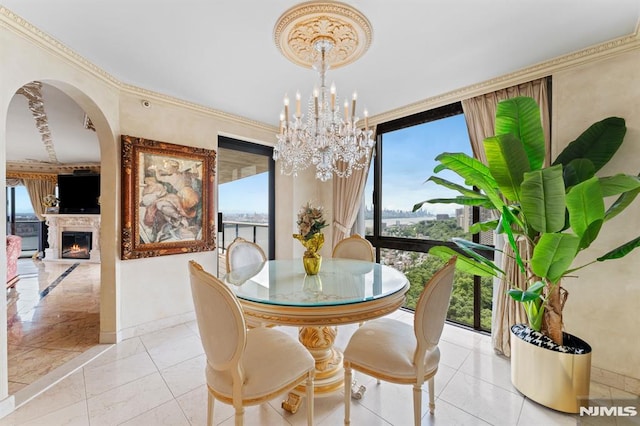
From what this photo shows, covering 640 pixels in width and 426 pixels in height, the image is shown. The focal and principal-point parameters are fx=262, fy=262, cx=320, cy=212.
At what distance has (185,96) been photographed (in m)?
2.92

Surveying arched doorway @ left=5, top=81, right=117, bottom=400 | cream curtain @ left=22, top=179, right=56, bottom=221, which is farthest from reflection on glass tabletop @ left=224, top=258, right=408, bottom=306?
cream curtain @ left=22, top=179, right=56, bottom=221

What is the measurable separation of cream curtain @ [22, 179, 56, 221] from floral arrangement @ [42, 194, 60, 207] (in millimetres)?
168

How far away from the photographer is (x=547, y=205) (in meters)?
1.50

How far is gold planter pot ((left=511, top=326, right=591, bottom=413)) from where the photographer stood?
168 centimetres

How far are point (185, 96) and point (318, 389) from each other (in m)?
3.14

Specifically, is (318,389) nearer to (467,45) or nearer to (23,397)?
(23,397)

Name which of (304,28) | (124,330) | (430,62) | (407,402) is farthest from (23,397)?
(430,62)

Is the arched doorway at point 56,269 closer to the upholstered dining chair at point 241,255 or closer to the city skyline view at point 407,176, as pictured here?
the upholstered dining chair at point 241,255

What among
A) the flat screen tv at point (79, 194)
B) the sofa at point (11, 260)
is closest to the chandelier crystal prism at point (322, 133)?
the sofa at point (11, 260)

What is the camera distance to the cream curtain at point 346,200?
372 cm

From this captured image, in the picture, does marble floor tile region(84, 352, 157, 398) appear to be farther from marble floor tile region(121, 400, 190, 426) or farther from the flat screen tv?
the flat screen tv

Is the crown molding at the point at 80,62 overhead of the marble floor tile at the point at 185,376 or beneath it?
overhead

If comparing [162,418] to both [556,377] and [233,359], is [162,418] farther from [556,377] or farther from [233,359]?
[556,377]

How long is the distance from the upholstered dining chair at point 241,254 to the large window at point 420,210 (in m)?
1.74
